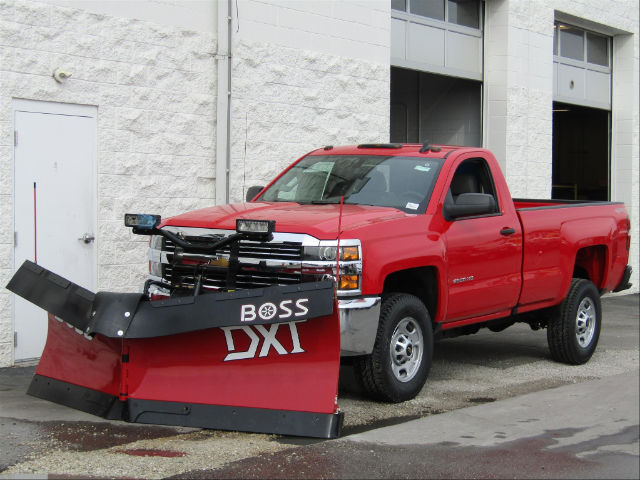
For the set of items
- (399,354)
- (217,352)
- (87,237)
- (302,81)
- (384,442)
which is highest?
(302,81)

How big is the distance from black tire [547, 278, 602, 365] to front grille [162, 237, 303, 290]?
12.3 ft

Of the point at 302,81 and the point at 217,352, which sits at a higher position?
the point at 302,81

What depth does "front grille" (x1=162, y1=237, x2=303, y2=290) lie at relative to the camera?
6938 mm

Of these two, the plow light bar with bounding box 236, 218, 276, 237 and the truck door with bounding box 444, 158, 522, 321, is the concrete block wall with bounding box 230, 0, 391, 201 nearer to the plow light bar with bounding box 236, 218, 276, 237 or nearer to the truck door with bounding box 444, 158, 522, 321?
the truck door with bounding box 444, 158, 522, 321

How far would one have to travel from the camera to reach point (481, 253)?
8.28 meters

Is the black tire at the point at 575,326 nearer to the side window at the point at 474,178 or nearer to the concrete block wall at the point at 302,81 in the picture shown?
the side window at the point at 474,178

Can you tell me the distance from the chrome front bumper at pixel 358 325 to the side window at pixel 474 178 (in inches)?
79.3

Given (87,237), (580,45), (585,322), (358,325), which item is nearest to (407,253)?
(358,325)

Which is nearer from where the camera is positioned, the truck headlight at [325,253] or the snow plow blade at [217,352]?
the snow plow blade at [217,352]

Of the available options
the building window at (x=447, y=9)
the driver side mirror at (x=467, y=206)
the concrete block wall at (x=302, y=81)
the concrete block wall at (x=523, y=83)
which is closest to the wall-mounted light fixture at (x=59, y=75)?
the concrete block wall at (x=302, y=81)

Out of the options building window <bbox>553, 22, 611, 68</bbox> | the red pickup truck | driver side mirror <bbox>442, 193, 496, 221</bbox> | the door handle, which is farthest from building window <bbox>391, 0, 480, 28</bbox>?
driver side mirror <bbox>442, 193, 496, 221</bbox>

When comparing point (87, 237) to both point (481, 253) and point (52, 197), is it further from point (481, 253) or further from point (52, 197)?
point (481, 253)

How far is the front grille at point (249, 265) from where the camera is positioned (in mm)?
6938

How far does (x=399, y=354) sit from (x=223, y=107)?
169 inches
